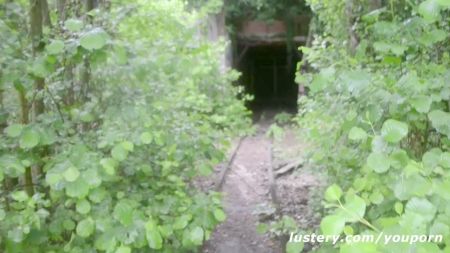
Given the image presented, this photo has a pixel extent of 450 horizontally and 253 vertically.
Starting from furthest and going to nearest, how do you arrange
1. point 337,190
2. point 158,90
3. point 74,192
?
point 158,90
point 74,192
point 337,190

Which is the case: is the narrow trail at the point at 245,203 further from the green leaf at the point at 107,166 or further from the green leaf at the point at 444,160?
the green leaf at the point at 444,160

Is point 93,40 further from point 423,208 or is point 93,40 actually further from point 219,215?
point 423,208

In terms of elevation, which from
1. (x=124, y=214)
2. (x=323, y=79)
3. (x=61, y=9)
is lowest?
(x=124, y=214)

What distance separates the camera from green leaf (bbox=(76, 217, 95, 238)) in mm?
2537

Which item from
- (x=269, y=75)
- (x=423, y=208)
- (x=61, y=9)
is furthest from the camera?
(x=269, y=75)

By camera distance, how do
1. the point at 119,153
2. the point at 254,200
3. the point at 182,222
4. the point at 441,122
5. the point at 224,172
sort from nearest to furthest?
1. the point at 441,122
2. the point at 119,153
3. the point at 182,222
4. the point at 254,200
5. the point at 224,172

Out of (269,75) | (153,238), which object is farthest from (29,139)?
(269,75)

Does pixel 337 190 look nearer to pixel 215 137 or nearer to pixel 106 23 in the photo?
pixel 106 23

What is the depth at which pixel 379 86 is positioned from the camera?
8.35 ft

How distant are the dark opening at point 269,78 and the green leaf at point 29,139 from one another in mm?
19369

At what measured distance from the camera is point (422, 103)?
7.14ft

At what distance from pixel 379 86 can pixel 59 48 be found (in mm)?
1815

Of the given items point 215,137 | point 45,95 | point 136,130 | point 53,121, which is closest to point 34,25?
point 45,95

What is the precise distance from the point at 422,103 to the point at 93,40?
5.66ft
